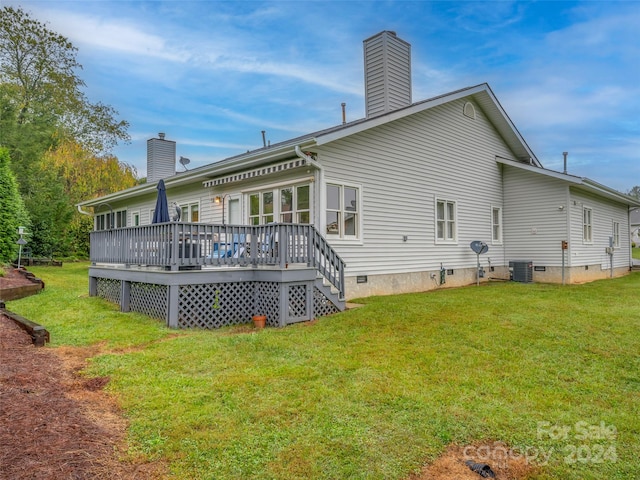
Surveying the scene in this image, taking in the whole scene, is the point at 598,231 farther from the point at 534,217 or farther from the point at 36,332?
the point at 36,332

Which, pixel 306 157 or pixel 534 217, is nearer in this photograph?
pixel 306 157

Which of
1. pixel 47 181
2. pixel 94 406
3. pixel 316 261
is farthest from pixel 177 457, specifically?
pixel 47 181

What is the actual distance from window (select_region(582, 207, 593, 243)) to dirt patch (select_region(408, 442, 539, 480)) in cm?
1400

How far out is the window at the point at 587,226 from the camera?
46.7 ft

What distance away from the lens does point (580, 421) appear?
3199 millimetres

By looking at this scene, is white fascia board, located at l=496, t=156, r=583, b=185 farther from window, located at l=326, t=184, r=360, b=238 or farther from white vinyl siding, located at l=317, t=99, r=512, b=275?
window, located at l=326, t=184, r=360, b=238

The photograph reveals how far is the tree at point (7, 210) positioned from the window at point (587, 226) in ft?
64.8

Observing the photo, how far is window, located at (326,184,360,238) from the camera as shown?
9406 millimetres

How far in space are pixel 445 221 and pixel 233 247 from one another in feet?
24.9

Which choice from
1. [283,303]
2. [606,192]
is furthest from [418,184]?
[606,192]

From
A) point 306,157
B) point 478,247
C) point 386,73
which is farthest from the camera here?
point 478,247

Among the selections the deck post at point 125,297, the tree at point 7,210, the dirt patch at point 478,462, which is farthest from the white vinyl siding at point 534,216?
the tree at point 7,210

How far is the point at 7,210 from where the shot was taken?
13430mm

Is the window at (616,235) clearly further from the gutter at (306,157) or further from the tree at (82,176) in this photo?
the tree at (82,176)
